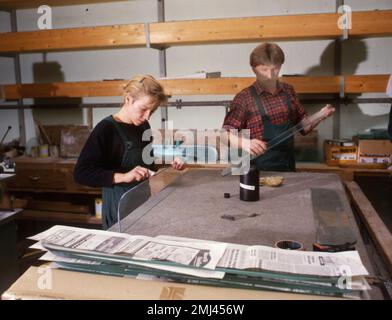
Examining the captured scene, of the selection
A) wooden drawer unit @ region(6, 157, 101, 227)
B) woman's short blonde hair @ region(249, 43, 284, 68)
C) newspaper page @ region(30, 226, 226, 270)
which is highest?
woman's short blonde hair @ region(249, 43, 284, 68)

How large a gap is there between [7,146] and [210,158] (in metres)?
1.97

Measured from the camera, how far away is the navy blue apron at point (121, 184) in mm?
1771

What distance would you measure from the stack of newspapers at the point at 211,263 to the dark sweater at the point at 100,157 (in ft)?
2.07

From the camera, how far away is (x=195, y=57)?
3.44m

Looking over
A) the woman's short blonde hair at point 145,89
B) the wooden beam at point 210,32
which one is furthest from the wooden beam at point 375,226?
the wooden beam at point 210,32

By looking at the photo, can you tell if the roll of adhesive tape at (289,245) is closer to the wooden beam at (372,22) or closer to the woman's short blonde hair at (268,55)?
the woman's short blonde hair at (268,55)

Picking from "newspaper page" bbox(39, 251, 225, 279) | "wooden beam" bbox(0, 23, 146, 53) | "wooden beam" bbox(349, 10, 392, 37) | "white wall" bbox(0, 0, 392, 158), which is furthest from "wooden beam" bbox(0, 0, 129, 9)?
"newspaper page" bbox(39, 251, 225, 279)

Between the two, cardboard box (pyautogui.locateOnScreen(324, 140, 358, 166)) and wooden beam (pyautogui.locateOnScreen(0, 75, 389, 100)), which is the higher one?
wooden beam (pyautogui.locateOnScreen(0, 75, 389, 100))

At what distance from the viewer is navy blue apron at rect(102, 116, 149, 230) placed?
1.77 m

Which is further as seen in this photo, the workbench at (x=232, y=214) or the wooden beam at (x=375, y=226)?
the wooden beam at (x=375, y=226)

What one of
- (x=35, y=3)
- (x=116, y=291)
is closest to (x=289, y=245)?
(x=116, y=291)

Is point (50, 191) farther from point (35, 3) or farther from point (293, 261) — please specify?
point (293, 261)

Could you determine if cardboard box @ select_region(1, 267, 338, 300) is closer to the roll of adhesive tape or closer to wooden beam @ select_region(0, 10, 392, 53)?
the roll of adhesive tape

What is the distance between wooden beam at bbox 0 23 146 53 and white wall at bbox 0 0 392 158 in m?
0.44
